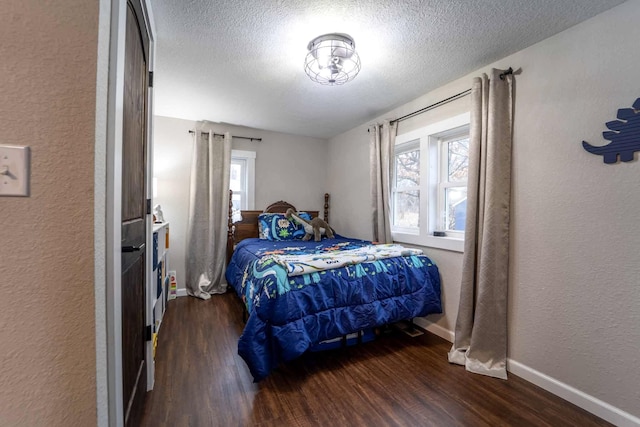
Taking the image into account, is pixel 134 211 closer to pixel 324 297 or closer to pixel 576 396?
pixel 324 297

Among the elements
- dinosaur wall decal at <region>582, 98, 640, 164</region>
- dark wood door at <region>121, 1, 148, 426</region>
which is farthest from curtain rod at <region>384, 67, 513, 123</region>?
dark wood door at <region>121, 1, 148, 426</region>

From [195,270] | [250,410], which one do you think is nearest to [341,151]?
[195,270]

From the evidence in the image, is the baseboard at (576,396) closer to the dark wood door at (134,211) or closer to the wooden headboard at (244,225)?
the dark wood door at (134,211)

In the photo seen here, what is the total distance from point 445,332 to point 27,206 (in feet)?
9.07

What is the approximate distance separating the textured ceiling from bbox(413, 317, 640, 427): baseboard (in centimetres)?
221

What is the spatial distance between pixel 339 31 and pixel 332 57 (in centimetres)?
15

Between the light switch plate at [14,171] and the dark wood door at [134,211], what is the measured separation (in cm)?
37

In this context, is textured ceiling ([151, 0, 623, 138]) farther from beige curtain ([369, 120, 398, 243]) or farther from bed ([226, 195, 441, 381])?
bed ([226, 195, 441, 381])

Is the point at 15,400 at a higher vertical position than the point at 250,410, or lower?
higher

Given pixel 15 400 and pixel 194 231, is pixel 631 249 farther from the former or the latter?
A: pixel 194 231

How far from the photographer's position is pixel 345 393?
1.63 m

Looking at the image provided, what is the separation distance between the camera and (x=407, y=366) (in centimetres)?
192

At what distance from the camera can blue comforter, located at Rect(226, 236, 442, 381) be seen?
1654 millimetres

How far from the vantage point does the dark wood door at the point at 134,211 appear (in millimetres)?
1012
